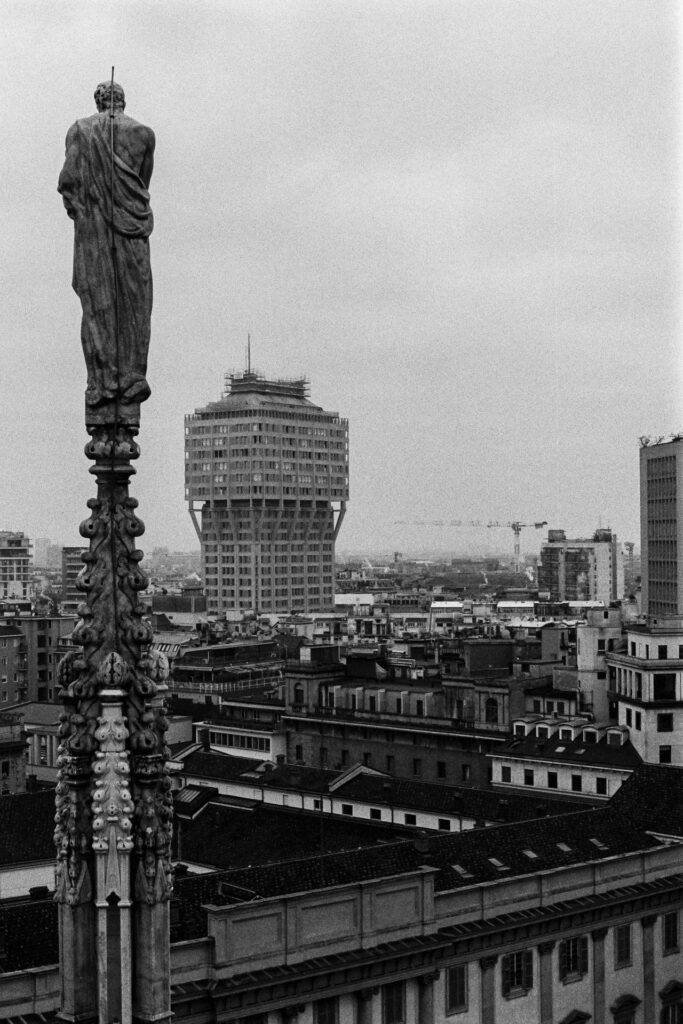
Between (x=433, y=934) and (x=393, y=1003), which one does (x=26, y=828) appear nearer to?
(x=393, y=1003)

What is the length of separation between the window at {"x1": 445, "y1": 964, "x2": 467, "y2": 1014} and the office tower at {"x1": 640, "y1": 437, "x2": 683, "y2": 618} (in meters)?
124

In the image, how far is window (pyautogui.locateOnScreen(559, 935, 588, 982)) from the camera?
3591cm

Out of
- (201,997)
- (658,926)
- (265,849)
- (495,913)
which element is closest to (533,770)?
(265,849)

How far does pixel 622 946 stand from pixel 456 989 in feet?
21.0

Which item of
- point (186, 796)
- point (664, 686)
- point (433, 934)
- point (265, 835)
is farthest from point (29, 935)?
point (664, 686)

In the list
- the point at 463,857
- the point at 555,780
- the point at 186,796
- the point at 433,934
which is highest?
the point at 463,857

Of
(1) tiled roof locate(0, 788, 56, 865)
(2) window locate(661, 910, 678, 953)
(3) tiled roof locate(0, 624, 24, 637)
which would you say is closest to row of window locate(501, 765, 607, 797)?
(2) window locate(661, 910, 678, 953)

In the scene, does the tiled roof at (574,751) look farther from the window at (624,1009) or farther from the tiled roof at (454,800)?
the window at (624,1009)

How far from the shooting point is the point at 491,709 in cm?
8225

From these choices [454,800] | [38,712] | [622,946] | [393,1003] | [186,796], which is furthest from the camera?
[38,712]

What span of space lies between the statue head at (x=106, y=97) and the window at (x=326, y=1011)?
24762 mm

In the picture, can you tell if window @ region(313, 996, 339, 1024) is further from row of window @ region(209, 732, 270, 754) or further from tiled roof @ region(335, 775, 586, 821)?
row of window @ region(209, 732, 270, 754)

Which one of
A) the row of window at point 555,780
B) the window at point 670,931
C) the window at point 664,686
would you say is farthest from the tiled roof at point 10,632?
the window at point 670,931

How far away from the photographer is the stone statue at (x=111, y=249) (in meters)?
9.01
